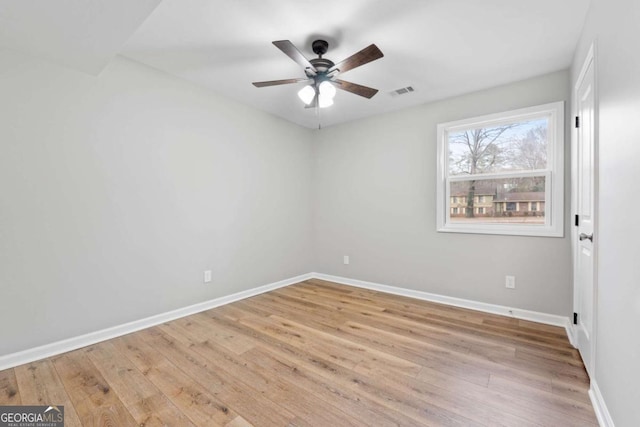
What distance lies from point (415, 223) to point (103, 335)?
352cm

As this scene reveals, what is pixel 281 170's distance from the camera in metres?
4.21

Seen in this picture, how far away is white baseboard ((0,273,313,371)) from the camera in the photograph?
211cm

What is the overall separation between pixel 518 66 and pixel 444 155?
1.12m

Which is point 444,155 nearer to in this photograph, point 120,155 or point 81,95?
point 120,155

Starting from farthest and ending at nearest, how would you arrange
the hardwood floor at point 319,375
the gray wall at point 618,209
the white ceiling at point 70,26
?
the white ceiling at point 70,26
the hardwood floor at point 319,375
the gray wall at point 618,209

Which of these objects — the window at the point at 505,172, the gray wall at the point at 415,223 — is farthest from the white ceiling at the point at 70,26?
the window at the point at 505,172

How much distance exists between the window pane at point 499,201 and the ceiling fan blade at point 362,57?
2080mm

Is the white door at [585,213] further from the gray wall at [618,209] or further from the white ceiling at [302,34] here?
the white ceiling at [302,34]

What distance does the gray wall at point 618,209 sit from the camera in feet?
3.83

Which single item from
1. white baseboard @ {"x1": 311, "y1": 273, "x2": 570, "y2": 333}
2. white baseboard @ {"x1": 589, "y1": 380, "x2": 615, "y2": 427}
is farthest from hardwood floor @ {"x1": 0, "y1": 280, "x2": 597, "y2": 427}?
white baseboard @ {"x1": 311, "y1": 273, "x2": 570, "y2": 333}

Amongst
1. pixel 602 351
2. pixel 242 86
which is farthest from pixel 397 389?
pixel 242 86

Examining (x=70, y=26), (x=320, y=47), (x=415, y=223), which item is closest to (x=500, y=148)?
(x=415, y=223)

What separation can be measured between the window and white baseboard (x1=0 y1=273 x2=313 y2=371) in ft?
9.51

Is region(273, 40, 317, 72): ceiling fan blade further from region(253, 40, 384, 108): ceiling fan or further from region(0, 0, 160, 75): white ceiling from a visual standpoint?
region(0, 0, 160, 75): white ceiling
